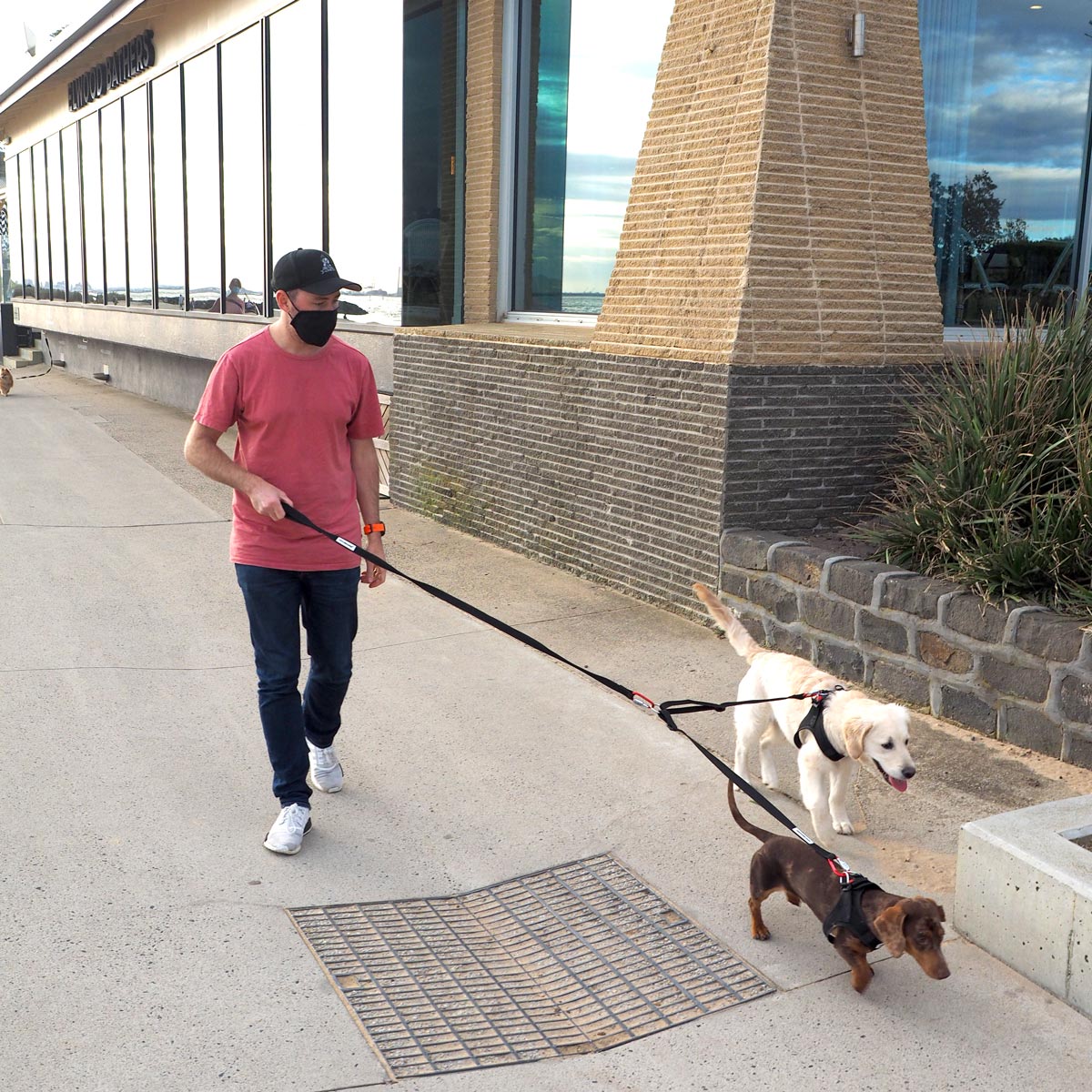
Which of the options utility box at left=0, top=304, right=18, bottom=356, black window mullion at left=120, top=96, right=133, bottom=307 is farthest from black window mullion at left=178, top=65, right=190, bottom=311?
utility box at left=0, top=304, right=18, bottom=356

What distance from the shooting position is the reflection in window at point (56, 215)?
27.1 metres

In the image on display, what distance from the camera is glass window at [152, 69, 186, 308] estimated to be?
18.7 meters

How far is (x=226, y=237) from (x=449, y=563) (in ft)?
32.0

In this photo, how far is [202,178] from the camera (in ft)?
57.9

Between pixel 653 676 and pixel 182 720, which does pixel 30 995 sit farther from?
pixel 653 676

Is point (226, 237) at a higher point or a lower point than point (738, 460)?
higher

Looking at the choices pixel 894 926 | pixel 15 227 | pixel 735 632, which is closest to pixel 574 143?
pixel 735 632

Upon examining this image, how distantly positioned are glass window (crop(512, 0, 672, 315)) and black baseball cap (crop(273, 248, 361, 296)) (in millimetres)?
5985

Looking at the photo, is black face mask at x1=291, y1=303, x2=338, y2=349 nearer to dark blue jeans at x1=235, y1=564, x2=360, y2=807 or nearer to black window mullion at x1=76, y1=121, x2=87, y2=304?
dark blue jeans at x1=235, y1=564, x2=360, y2=807

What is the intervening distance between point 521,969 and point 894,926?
3.63ft

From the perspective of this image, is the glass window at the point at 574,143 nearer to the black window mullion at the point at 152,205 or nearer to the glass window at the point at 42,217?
the black window mullion at the point at 152,205

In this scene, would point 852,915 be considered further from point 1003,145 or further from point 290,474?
point 1003,145

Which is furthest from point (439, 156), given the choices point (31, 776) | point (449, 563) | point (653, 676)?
point (31, 776)

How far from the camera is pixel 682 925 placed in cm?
386
